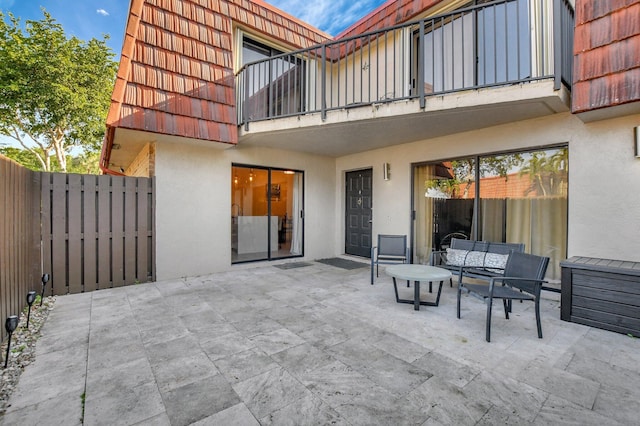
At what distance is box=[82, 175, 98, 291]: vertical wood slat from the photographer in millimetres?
4586

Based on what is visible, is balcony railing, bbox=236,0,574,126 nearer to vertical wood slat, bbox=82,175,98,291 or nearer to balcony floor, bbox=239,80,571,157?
balcony floor, bbox=239,80,571,157

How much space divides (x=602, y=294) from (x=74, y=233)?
279 inches

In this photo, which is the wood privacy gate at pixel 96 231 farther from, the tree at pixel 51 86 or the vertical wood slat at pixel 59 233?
the tree at pixel 51 86

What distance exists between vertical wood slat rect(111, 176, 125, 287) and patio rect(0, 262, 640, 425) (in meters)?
0.89

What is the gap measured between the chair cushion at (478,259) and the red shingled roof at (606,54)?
2.13 m

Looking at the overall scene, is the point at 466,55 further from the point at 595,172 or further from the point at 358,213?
the point at 358,213

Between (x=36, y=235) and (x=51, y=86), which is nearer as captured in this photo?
(x=36, y=235)

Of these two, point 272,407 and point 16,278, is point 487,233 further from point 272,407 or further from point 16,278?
point 16,278

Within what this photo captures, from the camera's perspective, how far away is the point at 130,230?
16.3 ft

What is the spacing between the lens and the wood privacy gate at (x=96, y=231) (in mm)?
4359

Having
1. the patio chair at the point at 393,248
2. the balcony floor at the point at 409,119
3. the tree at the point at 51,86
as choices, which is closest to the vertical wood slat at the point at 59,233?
the balcony floor at the point at 409,119

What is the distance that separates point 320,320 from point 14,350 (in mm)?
2863

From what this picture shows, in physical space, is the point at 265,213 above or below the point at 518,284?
above

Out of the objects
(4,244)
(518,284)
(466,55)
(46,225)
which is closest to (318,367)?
(518,284)
